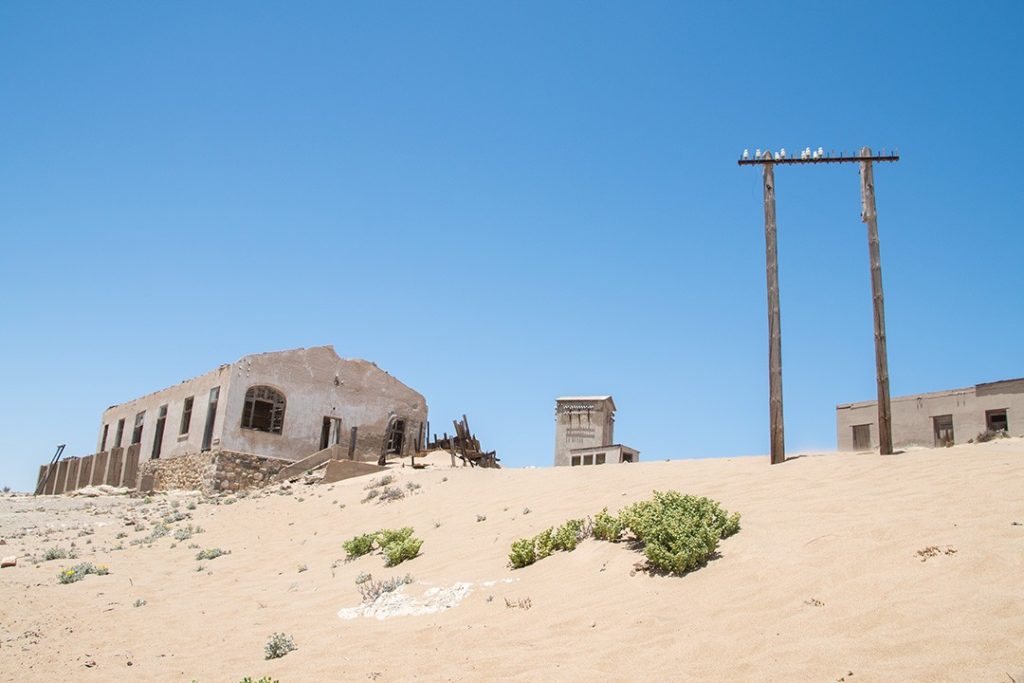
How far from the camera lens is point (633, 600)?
24.4 ft

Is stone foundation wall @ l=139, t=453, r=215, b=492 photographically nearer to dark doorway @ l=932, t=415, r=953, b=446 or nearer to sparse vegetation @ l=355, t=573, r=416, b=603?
sparse vegetation @ l=355, t=573, r=416, b=603

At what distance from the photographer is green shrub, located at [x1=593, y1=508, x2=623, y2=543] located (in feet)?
30.9

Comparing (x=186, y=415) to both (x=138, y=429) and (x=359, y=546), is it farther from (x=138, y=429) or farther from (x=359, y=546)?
(x=359, y=546)

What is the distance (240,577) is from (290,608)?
11.5ft

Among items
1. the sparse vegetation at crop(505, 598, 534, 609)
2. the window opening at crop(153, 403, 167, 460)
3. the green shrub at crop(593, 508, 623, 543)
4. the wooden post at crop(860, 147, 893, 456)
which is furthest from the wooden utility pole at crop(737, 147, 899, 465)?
the window opening at crop(153, 403, 167, 460)

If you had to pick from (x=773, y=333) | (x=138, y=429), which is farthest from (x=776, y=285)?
(x=138, y=429)

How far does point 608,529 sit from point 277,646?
4.09 meters

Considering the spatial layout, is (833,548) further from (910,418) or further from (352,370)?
(352,370)

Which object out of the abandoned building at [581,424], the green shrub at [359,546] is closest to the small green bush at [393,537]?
the green shrub at [359,546]

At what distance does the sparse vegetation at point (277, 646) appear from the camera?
806cm

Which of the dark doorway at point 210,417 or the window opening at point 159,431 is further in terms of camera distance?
the window opening at point 159,431

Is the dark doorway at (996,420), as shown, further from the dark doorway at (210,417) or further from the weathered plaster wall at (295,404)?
the dark doorway at (210,417)

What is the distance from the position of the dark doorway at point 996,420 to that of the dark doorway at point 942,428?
0.97 metres

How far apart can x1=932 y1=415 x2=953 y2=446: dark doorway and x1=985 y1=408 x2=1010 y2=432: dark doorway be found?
97 centimetres
